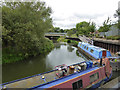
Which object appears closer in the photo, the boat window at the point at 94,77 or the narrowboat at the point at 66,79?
the narrowboat at the point at 66,79

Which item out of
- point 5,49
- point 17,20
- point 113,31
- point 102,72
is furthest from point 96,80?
point 113,31

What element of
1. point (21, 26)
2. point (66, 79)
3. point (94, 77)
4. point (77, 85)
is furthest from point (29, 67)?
point (94, 77)

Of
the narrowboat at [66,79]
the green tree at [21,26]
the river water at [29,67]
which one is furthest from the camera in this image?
the green tree at [21,26]

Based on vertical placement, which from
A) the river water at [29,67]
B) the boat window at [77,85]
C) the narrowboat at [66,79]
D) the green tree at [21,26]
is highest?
the green tree at [21,26]

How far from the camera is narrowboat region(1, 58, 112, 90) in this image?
507 cm

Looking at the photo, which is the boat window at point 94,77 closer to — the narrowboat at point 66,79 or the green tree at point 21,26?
the narrowboat at point 66,79

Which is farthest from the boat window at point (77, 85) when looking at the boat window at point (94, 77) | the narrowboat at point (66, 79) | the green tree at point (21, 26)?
the green tree at point (21, 26)

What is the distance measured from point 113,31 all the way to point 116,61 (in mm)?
19957

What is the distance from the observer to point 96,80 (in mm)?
6918

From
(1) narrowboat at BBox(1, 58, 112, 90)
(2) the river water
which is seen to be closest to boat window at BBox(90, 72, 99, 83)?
(1) narrowboat at BBox(1, 58, 112, 90)

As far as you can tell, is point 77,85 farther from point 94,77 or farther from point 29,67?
point 29,67

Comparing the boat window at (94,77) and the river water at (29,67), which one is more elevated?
the boat window at (94,77)

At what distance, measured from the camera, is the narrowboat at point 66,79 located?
16.6ft

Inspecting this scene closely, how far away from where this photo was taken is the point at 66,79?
556cm
